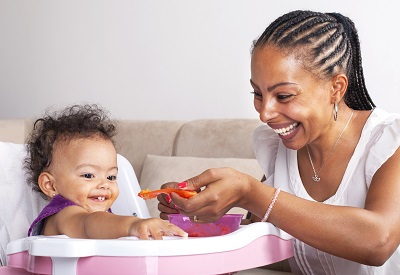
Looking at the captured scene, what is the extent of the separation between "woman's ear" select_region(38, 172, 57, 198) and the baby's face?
2 centimetres

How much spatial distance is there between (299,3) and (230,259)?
191 centimetres

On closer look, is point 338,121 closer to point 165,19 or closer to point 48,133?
point 48,133

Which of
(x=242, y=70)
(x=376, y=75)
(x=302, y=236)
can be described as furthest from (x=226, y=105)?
(x=302, y=236)

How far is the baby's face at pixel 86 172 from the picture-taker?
1833 millimetres

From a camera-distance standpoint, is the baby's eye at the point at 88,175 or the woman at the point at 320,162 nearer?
the woman at the point at 320,162

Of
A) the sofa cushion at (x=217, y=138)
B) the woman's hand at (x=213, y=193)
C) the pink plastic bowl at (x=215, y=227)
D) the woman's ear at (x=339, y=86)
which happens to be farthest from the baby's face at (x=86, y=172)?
the sofa cushion at (x=217, y=138)

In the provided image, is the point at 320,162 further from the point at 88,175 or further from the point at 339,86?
the point at 88,175

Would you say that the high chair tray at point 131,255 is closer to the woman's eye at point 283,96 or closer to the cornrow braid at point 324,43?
the woman's eye at point 283,96

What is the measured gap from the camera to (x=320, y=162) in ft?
6.25

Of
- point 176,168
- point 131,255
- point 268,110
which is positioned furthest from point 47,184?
point 176,168

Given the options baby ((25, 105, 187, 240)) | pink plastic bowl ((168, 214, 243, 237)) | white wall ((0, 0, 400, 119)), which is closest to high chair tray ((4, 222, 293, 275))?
pink plastic bowl ((168, 214, 243, 237))

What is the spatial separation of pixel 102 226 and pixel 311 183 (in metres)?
0.62

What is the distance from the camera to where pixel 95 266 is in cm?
126

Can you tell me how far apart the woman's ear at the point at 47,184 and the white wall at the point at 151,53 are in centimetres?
152
